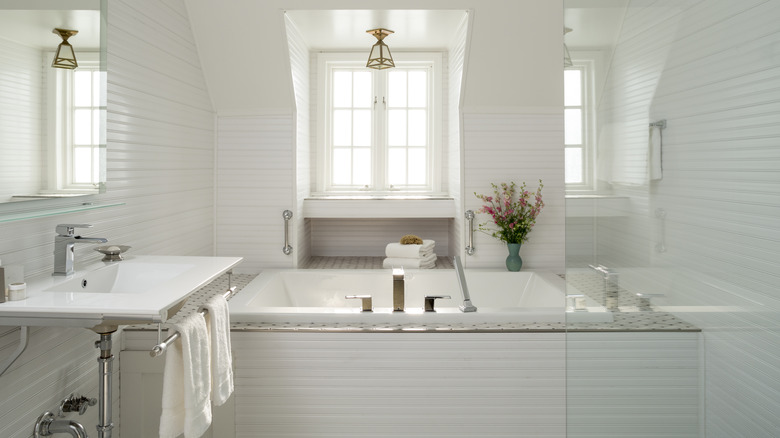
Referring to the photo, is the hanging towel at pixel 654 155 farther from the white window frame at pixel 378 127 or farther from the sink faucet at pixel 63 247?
the white window frame at pixel 378 127

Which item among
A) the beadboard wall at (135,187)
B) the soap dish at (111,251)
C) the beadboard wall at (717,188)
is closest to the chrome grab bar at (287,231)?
the beadboard wall at (135,187)

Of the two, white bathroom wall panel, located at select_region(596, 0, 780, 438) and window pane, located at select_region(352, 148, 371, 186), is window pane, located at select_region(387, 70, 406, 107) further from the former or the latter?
white bathroom wall panel, located at select_region(596, 0, 780, 438)

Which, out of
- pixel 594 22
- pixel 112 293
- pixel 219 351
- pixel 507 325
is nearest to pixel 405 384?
pixel 507 325

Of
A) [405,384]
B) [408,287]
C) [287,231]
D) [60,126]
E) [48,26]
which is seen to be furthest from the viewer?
[287,231]

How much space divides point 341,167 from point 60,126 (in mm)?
2690

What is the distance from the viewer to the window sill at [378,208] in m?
3.96

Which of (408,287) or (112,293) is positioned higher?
(112,293)

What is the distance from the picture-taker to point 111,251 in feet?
7.07

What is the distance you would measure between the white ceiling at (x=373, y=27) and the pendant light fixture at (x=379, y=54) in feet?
0.14

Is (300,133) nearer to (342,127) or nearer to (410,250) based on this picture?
(342,127)

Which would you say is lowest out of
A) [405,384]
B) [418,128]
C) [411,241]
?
[405,384]

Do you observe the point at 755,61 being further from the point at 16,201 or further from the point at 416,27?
the point at 416,27

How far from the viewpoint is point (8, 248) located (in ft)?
5.74

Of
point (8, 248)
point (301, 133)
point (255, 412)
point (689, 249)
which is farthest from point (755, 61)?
point (301, 133)
